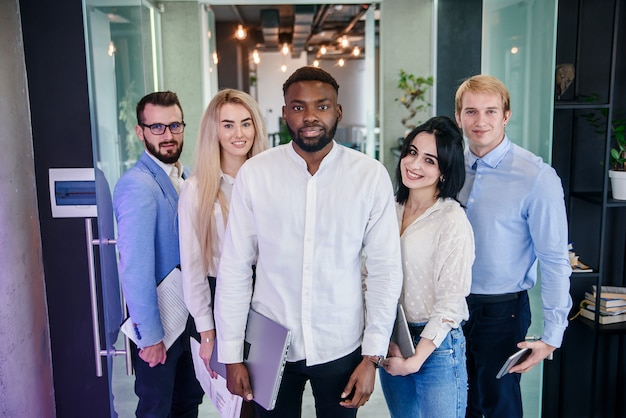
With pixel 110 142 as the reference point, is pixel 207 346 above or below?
below

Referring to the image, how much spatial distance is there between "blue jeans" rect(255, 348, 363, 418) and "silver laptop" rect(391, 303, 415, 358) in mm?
136

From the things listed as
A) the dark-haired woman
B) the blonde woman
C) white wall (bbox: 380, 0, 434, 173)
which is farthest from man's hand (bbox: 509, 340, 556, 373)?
white wall (bbox: 380, 0, 434, 173)

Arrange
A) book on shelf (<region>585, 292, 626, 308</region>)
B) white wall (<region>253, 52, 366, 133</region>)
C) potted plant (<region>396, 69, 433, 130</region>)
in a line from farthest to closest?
white wall (<region>253, 52, 366, 133</region>)
potted plant (<region>396, 69, 433, 130</region>)
book on shelf (<region>585, 292, 626, 308</region>)

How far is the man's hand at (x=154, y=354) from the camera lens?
201 centimetres

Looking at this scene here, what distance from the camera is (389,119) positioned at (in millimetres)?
6664

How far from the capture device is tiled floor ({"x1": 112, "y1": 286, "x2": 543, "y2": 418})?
2189mm

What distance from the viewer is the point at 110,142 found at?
223cm

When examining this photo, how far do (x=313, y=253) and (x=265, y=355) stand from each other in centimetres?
33

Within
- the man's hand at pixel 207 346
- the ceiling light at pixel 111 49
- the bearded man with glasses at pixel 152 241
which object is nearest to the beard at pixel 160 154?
the bearded man with glasses at pixel 152 241

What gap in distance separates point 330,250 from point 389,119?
526cm

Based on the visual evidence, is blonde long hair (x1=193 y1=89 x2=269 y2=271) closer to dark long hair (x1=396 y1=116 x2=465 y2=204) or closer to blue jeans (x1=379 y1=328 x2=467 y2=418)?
dark long hair (x1=396 y1=116 x2=465 y2=204)

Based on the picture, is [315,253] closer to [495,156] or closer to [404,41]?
[495,156]

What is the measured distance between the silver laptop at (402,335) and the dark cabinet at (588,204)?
1.22 meters

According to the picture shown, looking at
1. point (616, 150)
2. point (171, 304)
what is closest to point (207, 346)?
point (171, 304)
